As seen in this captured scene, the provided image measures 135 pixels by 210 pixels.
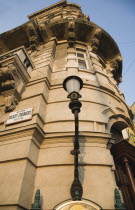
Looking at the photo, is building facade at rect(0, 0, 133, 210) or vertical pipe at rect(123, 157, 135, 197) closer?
building facade at rect(0, 0, 133, 210)

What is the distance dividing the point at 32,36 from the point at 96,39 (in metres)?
4.75

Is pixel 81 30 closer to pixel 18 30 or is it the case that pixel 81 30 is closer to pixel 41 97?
pixel 18 30

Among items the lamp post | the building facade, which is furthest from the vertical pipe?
the lamp post

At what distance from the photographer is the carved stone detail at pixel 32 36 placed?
11812 mm

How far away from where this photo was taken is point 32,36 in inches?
480

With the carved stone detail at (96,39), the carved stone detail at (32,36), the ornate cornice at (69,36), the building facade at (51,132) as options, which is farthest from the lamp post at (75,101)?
the carved stone detail at (32,36)

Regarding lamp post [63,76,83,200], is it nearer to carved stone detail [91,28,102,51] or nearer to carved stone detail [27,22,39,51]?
carved stone detail [91,28,102,51]

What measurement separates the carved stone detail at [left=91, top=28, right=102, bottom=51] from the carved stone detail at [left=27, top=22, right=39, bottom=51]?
413 cm

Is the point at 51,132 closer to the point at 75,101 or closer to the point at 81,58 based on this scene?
the point at 75,101

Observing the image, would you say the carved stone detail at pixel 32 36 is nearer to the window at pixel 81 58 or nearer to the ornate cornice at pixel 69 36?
the ornate cornice at pixel 69 36

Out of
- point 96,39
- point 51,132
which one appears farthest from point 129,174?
point 96,39

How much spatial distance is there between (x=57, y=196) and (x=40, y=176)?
74cm

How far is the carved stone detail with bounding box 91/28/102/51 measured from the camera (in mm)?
11836

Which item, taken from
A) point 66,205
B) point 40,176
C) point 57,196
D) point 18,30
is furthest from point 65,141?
point 18,30
